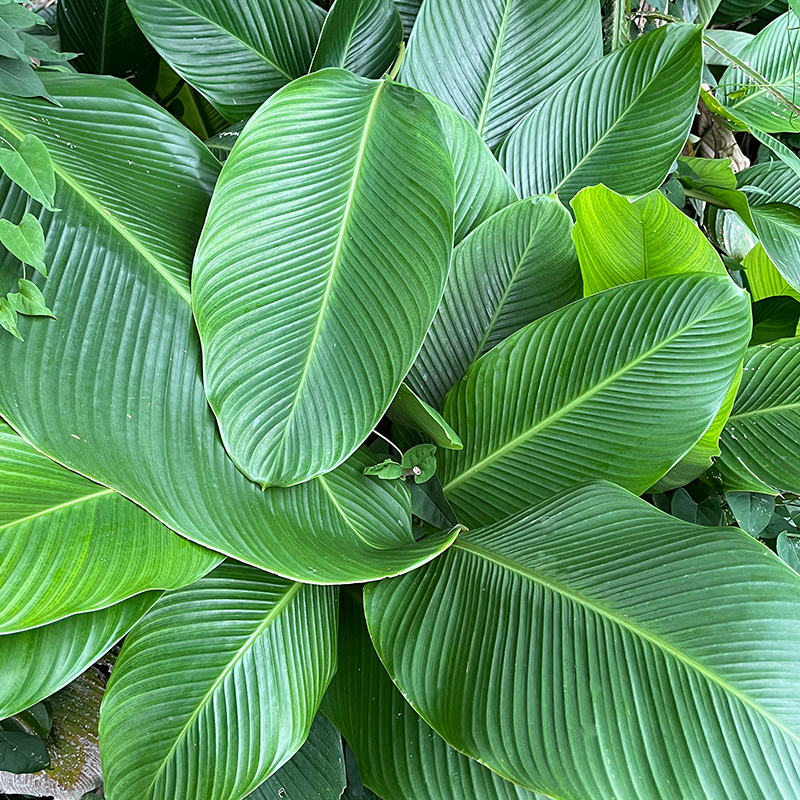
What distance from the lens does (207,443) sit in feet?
1.97

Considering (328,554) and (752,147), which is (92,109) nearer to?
(328,554)

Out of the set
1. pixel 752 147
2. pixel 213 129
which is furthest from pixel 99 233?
pixel 752 147

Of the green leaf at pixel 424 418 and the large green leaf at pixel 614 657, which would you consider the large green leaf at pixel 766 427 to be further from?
the green leaf at pixel 424 418

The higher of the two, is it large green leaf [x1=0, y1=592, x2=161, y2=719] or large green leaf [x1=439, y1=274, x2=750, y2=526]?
large green leaf [x1=439, y1=274, x2=750, y2=526]

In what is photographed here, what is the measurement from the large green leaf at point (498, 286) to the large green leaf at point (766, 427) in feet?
0.88

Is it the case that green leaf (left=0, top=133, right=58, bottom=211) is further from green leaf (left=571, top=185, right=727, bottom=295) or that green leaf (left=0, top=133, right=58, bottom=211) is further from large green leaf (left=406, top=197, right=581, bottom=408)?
green leaf (left=571, top=185, right=727, bottom=295)

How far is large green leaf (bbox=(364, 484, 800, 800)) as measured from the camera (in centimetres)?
47

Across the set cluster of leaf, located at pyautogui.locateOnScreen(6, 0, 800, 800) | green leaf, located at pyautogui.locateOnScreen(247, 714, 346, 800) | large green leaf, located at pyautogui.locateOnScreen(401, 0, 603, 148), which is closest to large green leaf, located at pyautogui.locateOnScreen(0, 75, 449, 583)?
cluster of leaf, located at pyautogui.locateOnScreen(6, 0, 800, 800)

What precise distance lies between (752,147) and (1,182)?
1631 millimetres

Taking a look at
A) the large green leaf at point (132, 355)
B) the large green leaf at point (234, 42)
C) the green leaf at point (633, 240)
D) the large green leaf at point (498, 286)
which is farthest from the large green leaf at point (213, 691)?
the large green leaf at point (234, 42)

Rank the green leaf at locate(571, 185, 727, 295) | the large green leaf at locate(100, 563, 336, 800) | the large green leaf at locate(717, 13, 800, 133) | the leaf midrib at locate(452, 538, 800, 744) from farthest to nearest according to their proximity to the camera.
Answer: the large green leaf at locate(717, 13, 800, 133), the green leaf at locate(571, 185, 727, 295), the large green leaf at locate(100, 563, 336, 800), the leaf midrib at locate(452, 538, 800, 744)

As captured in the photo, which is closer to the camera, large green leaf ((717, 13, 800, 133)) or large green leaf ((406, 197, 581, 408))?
large green leaf ((406, 197, 581, 408))

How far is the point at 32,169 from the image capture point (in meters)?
0.51

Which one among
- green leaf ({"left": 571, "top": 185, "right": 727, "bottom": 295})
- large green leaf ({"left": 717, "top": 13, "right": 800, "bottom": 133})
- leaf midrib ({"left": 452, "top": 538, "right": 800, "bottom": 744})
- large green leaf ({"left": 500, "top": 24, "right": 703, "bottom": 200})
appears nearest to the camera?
leaf midrib ({"left": 452, "top": 538, "right": 800, "bottom": 744})
